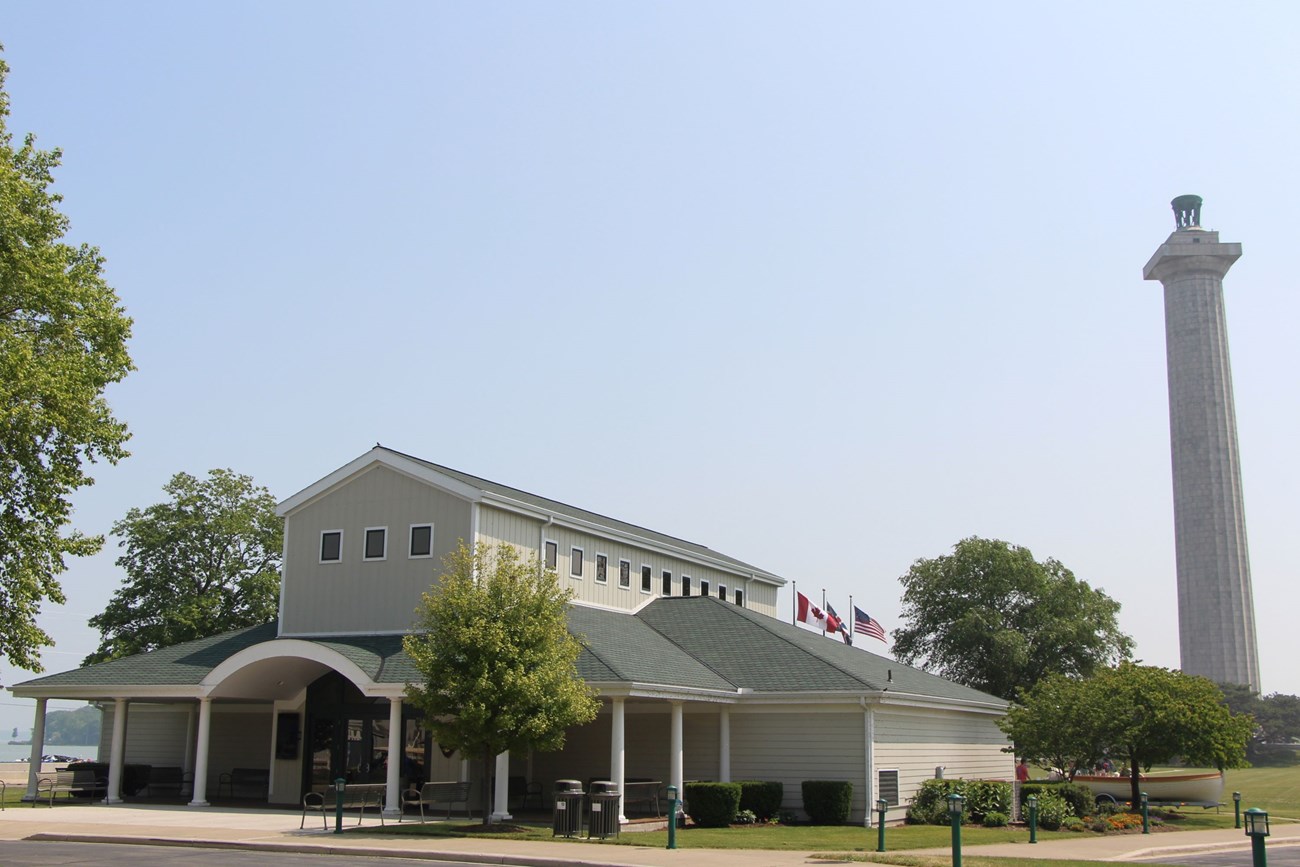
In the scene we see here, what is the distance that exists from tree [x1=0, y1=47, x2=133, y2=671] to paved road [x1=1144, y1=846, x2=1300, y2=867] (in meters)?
23.9

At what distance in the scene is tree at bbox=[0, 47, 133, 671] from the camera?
2491cm

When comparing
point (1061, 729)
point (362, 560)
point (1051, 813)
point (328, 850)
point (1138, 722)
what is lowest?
point (1051, 813)

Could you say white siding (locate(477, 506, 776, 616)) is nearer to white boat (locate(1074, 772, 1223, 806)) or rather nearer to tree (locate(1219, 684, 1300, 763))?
white boat (locate(1074, 772, 1223, 806))

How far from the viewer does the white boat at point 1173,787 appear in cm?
4331

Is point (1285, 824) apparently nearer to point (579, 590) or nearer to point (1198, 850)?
point (1198, 850)

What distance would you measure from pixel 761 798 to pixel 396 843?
395 inches

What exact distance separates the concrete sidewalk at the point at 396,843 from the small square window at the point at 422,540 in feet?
23.5

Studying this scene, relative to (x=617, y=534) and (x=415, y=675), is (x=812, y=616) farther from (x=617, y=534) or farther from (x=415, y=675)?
(x=415, y=675)

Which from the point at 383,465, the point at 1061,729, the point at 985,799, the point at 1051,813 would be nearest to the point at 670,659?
the point at 985,799

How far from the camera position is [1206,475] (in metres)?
93.6

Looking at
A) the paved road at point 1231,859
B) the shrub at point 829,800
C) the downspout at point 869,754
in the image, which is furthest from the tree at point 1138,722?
the shrub at point 829,800

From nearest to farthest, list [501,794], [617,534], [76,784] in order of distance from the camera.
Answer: [501,794]
[76,784]
[617,534]

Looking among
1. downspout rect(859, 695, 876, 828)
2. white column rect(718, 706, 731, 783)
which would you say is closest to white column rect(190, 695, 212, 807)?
white column rect(718, 706, 731, 783)

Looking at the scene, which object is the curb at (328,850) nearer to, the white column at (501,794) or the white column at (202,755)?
the white column at (501,794)
